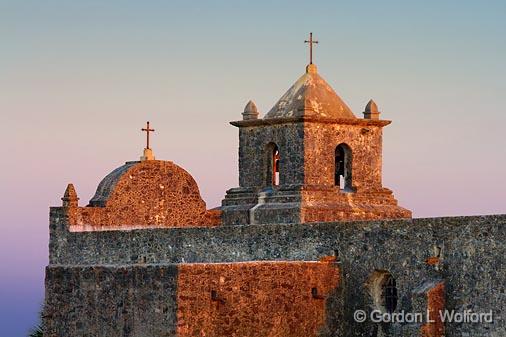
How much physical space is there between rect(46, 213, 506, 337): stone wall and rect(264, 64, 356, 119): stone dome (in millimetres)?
4863

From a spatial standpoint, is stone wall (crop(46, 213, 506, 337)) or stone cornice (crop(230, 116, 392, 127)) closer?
stone wall (crop(46, 213, 506, 337))

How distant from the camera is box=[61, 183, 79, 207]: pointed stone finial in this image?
4456 centimetres

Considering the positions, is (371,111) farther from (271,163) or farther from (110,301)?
(110,301)

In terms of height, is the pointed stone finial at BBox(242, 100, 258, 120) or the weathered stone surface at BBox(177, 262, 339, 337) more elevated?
the pointed stone finial at BBox(242, 100, 258, 120)

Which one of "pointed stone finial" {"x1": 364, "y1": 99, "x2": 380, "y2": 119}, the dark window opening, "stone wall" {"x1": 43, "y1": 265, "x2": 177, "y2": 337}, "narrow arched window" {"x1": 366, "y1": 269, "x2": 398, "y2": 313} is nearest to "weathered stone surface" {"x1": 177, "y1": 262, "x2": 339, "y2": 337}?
"stone wall" {"x1": 43, "y1": 265, "x2": 177, "y2": 337}

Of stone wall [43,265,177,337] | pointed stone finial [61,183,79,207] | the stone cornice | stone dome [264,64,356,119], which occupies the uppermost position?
stone dome [264,64,356,119]

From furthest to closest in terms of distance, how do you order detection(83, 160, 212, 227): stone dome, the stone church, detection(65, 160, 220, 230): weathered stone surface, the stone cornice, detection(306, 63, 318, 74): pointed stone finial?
detection(306, 63, 318, 74): pointed stone finial < detection(83, 160, 212, 227): stone dome < detection(65, 160, 220, 230): weathered stone surface < the stone cornice < the stone church

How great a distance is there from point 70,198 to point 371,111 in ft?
26.2

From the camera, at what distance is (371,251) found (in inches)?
1468

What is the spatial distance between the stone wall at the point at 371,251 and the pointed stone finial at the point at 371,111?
656cm

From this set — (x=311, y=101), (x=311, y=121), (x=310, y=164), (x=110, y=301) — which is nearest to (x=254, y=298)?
(x=110, y=301)

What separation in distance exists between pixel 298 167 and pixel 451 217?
29.3 ft

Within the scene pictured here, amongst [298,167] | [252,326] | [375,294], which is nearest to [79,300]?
[252,326]

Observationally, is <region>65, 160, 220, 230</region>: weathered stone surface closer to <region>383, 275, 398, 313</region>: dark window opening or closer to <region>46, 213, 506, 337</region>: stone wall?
<region>46, 213, 506, 337</region>: stone wall
